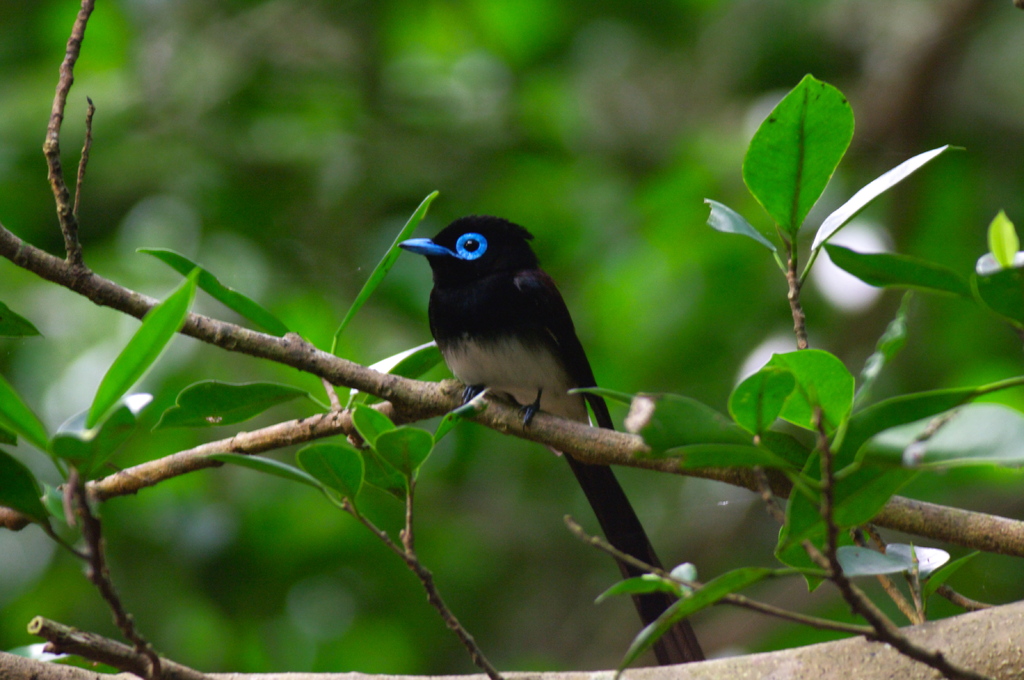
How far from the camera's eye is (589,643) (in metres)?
5.49

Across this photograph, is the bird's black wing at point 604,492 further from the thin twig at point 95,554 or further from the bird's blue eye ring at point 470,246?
the thin twig at point 95,554

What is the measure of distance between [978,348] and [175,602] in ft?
15.3

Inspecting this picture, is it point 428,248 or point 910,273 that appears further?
point 428,248

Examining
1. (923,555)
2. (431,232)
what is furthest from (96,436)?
(431,232)

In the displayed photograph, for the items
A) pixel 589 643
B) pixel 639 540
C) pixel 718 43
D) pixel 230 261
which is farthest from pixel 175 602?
pixel 718 43

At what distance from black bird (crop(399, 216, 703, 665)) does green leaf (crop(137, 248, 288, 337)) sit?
38.2 inches

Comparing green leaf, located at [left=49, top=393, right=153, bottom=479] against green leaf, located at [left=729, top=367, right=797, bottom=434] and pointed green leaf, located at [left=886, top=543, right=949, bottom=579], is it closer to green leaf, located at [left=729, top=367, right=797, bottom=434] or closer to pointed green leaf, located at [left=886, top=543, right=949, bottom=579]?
green leaf, located at [left=729, top=367, right=797, bottom=434]

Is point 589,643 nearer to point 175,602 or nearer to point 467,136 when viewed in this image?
point 175,602

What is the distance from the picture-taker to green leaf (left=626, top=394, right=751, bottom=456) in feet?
4.23

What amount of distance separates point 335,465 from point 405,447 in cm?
12

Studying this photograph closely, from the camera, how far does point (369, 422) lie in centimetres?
166

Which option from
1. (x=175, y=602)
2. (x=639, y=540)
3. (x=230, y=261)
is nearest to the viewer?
(x=639, y=540)

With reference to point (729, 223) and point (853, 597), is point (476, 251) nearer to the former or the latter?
point (729, 223)

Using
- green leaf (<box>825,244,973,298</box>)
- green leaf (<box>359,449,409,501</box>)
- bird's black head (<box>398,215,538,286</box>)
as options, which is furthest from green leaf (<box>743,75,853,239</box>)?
bird's black head (<box>398,215,538,286</box>)
